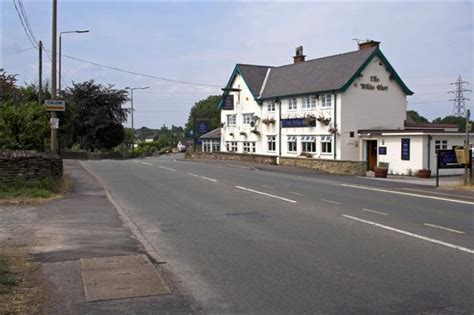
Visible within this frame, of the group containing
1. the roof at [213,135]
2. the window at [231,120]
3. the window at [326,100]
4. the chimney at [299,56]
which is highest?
the chimney at [299,56]

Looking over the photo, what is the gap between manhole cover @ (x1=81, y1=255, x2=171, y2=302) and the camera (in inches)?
257

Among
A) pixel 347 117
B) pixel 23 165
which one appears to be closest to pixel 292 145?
pixel 347 117

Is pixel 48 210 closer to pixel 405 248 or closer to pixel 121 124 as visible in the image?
pixel 405 248

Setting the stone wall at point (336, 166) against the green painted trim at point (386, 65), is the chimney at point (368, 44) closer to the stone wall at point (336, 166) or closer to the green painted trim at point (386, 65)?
the green painted trim at point (386, 65)

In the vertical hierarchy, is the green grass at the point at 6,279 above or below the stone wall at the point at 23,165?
below

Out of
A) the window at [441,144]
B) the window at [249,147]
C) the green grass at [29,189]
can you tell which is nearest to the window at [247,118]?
the window at [249,147]

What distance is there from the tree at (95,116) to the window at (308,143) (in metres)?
34.4

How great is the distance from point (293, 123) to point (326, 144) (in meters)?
4.95

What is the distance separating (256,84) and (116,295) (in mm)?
51986

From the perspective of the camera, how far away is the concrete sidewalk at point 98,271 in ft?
20.0

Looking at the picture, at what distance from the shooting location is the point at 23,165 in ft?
58.6

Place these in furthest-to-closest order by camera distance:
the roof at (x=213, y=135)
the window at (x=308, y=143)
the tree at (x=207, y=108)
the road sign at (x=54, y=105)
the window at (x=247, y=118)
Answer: the tree at (x=207, y=108), the roof at (x=213, y=135), the window at (x=247, y=118), the window at (x=308, y=143), the road sign at (x=54, y=105)

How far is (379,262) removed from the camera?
26.9ft

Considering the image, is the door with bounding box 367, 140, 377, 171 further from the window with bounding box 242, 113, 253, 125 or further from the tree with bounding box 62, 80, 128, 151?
the tree with bounding box 62, 80, 128, 151
